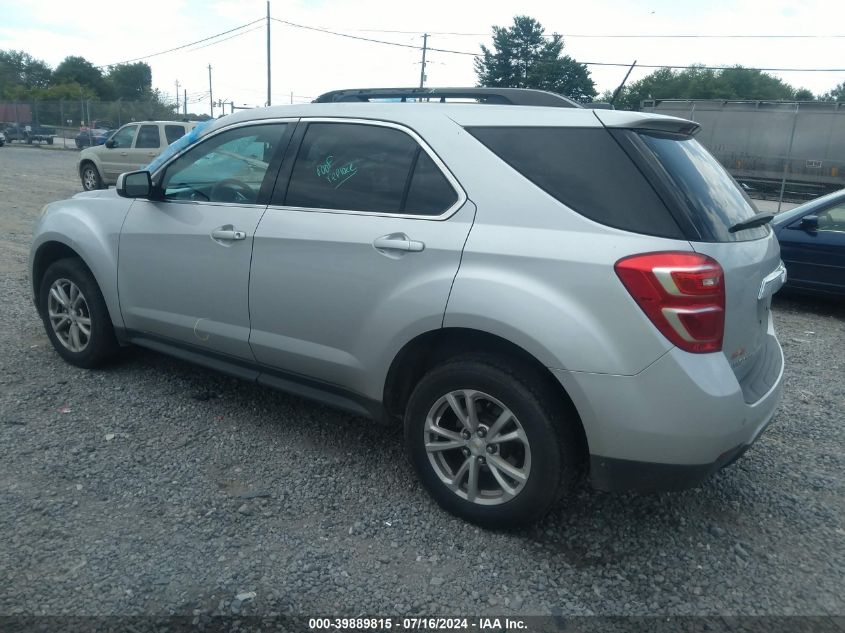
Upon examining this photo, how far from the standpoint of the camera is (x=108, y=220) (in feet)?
14.7

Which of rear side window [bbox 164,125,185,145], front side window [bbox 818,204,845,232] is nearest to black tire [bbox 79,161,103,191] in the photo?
rear side window [bbox 164,125,185,145]

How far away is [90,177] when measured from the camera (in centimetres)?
1755

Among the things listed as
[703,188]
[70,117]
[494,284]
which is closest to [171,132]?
[494,284]

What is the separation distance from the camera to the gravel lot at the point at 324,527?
270 centimetres

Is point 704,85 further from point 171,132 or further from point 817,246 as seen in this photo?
point 817,246

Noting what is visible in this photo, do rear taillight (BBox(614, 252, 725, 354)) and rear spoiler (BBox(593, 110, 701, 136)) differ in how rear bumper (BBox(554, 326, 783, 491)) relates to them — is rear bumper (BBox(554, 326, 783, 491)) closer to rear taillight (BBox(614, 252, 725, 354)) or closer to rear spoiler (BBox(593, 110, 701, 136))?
rear taillight (BBox(614, 252, 725, 354))

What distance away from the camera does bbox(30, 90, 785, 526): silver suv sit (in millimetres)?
2648

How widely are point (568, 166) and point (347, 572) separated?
72.7 inches

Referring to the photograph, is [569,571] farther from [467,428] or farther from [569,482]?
[467,428]

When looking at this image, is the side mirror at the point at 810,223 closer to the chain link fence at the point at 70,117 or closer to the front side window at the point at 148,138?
the front side window at the point at 148,138

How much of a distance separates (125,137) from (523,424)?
16.8 m

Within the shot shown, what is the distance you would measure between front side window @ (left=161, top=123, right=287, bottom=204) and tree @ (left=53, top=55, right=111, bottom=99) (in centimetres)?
9704

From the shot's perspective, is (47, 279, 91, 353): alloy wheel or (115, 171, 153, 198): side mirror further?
(47, 279, 91, 353): alloy wheel

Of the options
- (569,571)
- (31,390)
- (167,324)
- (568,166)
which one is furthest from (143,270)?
(569,571)
